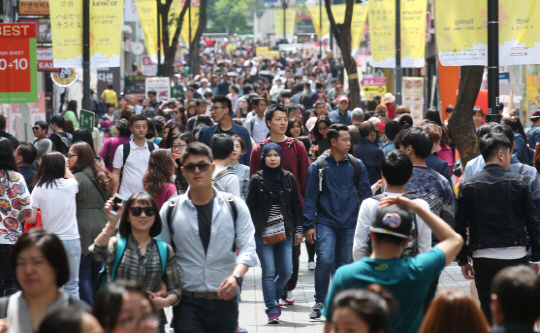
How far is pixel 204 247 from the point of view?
496 cm

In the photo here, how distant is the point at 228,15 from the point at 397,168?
353 ft

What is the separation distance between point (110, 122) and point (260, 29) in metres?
89.6

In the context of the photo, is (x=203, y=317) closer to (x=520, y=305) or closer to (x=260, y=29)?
(x=520, y=305)

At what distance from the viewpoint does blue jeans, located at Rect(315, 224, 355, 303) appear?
25.9 ft

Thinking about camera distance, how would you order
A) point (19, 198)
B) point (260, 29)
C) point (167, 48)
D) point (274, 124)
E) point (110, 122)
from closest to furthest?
point (19, 198)
point (274, 124)
point (110, 122)
point (167, 48)
point (260, 29)

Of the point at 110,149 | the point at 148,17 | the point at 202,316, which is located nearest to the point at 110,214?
the point at 202,316

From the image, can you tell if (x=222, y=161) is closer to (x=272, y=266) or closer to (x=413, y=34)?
(x=272, y=266)

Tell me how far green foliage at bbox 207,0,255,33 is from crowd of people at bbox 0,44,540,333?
100840 mm

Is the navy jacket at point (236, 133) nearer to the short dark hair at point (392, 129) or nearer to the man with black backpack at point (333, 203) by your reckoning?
the short dark hair at point (392, 129)

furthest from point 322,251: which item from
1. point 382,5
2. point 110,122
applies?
point 110,122

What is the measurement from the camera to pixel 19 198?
7.33 metres

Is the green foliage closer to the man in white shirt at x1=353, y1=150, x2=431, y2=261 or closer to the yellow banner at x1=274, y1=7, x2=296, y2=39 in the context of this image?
the yellow banner at x1=274, y1=7, x2=296, y2=39

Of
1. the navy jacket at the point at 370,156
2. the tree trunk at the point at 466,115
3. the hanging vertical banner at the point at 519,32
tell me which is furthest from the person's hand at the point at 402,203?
the tree trunk at the point at 466,115

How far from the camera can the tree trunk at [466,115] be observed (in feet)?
37.8
